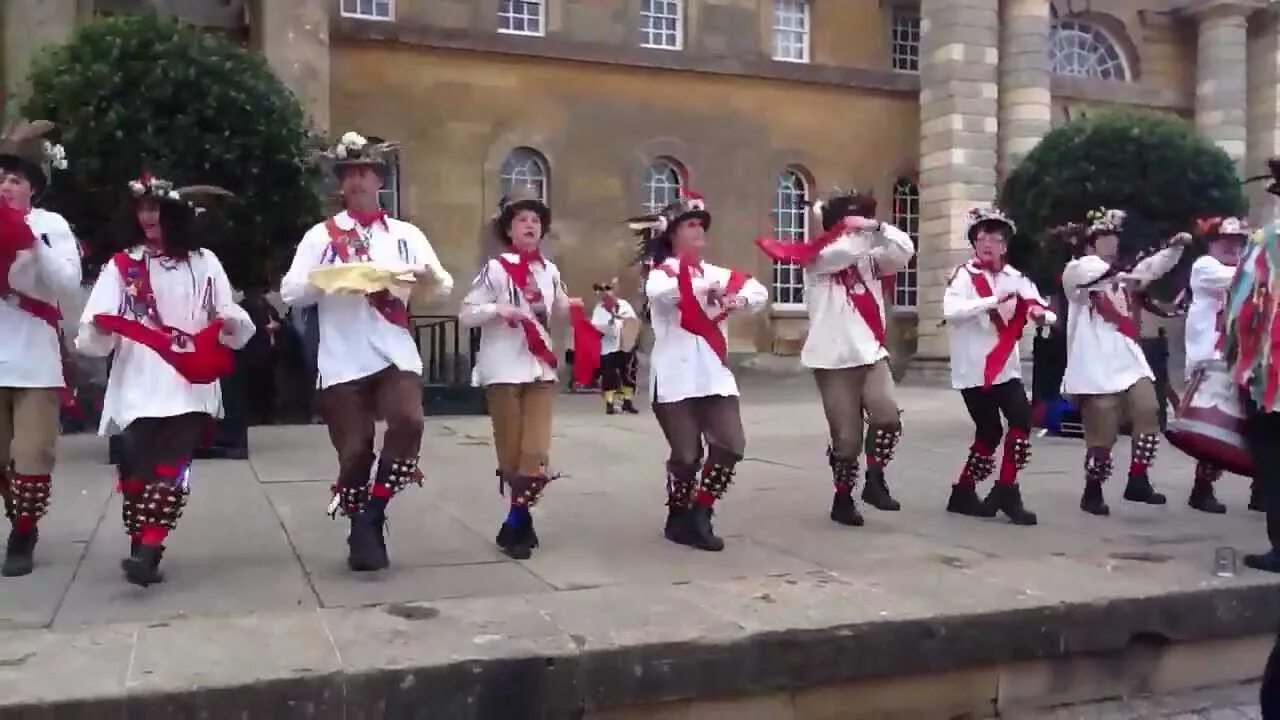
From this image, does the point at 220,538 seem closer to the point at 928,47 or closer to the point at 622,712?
the point at 622,712

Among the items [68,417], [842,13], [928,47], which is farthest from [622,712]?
[842,13]

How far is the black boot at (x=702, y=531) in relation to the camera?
6.11 meters

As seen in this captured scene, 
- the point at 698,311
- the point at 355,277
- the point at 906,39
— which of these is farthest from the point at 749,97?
the point at 355,277

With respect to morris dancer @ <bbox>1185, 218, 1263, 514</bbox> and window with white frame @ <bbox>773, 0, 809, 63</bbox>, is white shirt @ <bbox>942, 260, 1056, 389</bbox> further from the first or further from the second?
window with white frame @ <bbox>773, 0, 809, 63</bbox>

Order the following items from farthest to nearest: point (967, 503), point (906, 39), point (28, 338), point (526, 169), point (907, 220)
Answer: point (906, 39)
point (907, 220)
point (526, 169)
point (967, 503)
point (28, 338)

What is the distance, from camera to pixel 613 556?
596cm

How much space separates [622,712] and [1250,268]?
148 inches

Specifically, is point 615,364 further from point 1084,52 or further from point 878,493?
point 1084,52

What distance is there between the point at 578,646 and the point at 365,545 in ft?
5.33

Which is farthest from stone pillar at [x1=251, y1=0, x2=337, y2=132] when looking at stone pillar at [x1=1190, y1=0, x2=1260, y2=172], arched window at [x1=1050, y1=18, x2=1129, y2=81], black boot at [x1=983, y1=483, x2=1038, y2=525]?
stone pillar at [x1=1190, y1=0, x2=1260, y2=172]

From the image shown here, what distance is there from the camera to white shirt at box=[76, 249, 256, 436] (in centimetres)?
520

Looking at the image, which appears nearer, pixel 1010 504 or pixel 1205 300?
pixel 1010 504

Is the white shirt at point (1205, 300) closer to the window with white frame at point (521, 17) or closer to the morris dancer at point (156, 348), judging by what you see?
the morris dancer at point (156, 348)

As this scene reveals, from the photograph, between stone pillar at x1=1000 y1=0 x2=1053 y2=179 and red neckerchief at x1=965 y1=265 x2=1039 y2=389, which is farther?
stone pillar at x1=1000 y1=0 x2=1053 y2=179
